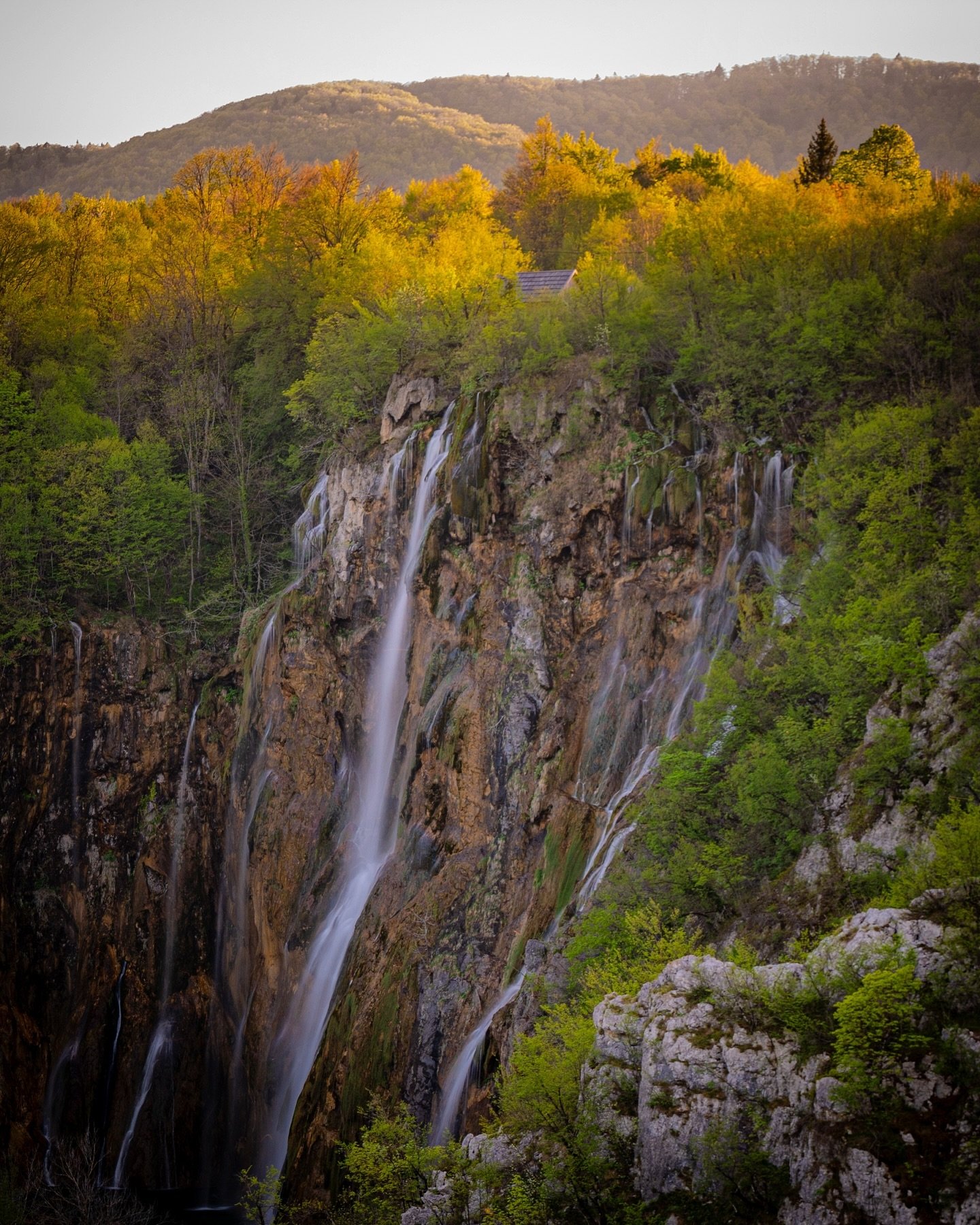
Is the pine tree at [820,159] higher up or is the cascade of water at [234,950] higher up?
the pine tree at [820,159]

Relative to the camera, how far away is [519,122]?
12281 cm

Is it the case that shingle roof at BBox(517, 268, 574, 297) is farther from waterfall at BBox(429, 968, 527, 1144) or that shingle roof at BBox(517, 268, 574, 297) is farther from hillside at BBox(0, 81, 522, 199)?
hillside at BBox(0, 81, 522, 199)

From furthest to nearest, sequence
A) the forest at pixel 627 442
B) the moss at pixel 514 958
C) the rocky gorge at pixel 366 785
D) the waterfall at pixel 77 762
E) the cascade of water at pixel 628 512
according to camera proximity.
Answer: the waterfall at pixel 77 762, the cascade of water at pixel 628 512, the rocky gorge at pixel 366 785, the moss at pixel 514 958, the forest at pixel 627 442

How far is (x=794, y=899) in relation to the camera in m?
14.1

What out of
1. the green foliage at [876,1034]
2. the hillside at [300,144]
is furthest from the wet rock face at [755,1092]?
the hillside at [300,144]

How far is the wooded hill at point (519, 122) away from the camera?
8500 centimetres

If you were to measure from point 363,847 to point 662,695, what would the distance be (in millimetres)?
10935

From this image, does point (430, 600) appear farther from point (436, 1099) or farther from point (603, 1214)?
point (603, 1214)

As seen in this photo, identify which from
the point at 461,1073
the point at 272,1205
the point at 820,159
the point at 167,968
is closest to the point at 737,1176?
the point at 272,1205

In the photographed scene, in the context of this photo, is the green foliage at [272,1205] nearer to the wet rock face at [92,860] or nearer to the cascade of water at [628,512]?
the wet rock face at [92,860]

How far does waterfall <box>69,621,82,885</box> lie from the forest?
144cm

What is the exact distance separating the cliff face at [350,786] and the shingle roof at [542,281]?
9627 millimetres

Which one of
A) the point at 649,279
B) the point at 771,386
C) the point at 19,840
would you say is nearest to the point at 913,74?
the point at 649,279

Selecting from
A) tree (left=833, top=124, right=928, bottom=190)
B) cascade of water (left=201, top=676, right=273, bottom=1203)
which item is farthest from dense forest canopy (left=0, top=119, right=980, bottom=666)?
cascade of water (left=201, top=676, right=273, bottom=1203)
